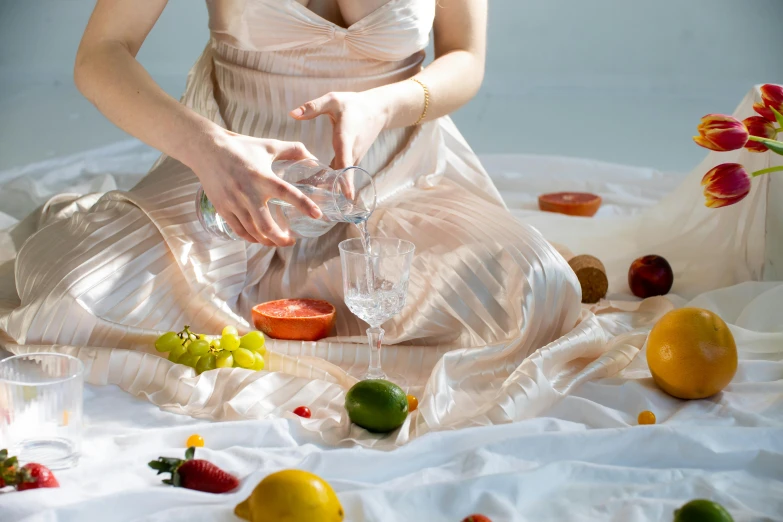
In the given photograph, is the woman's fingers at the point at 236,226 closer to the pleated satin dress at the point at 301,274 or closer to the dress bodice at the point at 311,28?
the pleated satin dress at the point at 301,274

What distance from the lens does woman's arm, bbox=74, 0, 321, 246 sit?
161cm

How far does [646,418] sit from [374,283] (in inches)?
18.9

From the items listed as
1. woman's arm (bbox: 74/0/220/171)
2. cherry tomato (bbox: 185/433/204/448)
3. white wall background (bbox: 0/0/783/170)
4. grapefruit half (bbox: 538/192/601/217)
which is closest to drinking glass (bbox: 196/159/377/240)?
woman's arm (bbox: 74/0/220/171)

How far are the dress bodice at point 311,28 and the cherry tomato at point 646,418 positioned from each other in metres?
0.86

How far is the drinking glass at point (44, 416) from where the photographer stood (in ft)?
4.54

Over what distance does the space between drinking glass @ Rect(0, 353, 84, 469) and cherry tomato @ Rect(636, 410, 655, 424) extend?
2.78 ft

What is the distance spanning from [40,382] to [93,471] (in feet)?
0.48

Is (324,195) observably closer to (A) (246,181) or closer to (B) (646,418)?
(A) (246,181)

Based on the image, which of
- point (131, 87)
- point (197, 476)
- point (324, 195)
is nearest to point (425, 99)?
point (324, 195)

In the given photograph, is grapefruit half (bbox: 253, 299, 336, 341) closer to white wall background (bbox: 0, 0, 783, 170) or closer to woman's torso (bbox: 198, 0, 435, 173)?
woman's torso (bbox: 198, 0, 435, 173)

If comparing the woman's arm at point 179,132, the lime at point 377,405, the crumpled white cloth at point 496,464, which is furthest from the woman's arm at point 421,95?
the crumpled white cloth at point 496,464

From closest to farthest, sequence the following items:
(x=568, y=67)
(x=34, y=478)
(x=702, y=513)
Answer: (x=702, y=513) < (x=34, y=478) < (x=568, y=67)

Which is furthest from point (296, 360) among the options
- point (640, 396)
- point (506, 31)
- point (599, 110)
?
point (506, 31)

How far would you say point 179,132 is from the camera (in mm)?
1736
